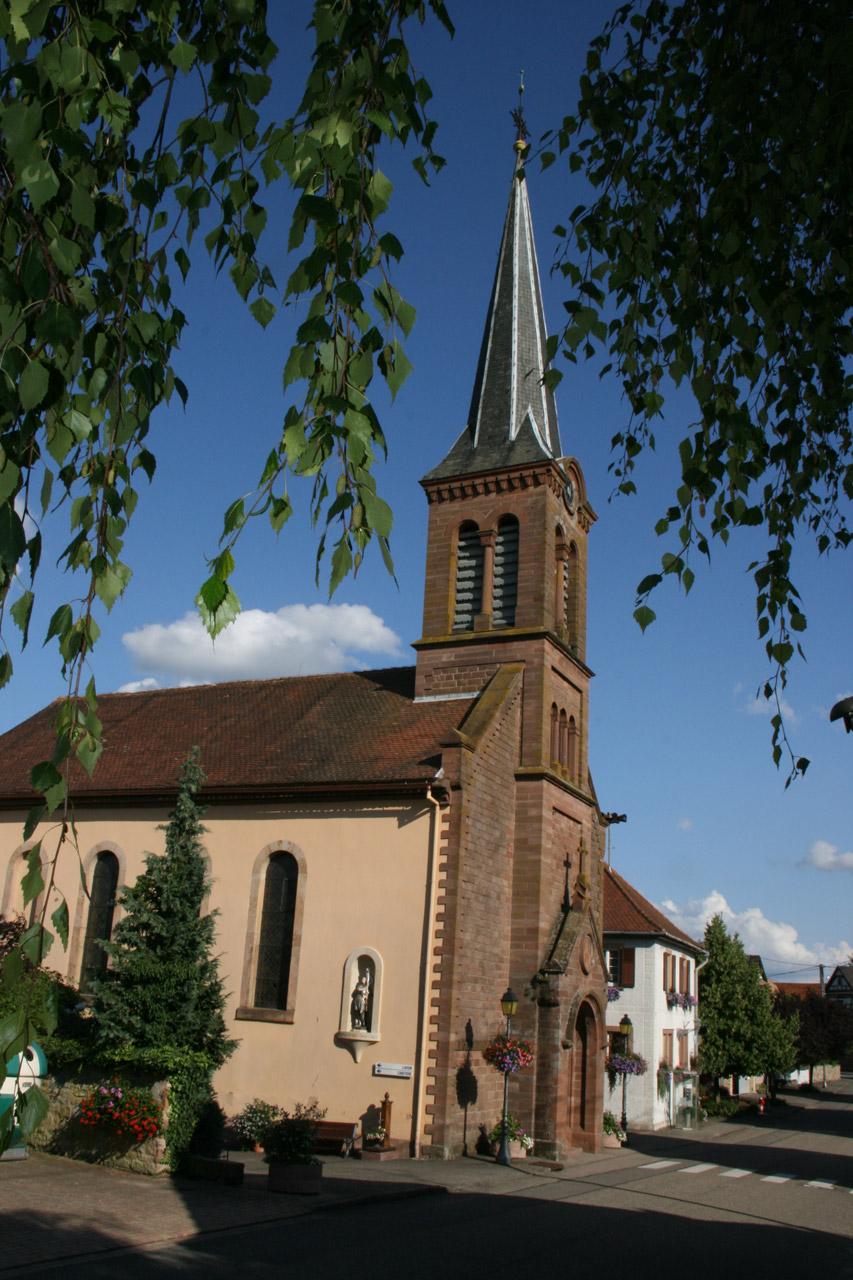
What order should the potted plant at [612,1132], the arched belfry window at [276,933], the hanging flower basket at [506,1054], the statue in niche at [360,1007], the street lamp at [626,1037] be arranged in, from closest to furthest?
the statue in niche at [360,1007], the hanging flower basket at [506,1054], the arched belfry window at [276,933], the potted plant at [612,1132], the street lamp at [626,1037]

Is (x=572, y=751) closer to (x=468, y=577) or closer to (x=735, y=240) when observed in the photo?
(x=468, y=577)

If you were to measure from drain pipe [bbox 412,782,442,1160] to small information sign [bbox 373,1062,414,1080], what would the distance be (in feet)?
0.80

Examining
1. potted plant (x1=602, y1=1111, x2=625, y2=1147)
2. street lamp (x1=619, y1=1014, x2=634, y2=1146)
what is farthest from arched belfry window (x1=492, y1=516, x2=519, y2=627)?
street lamp (x1=619, y1=1014, x2=634, y2=1146)

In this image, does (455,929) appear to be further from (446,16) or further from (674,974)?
(674,974)

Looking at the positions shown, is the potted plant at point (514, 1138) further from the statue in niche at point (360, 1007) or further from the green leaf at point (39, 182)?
the green leaf at point (39, 182)

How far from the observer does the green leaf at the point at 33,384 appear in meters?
2.86

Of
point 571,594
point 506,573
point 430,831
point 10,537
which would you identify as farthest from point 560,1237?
point 571,594

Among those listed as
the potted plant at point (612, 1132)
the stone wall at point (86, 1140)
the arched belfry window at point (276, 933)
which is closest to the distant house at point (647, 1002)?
the potted plant at point (612, 1132)

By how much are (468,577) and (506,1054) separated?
11197mm

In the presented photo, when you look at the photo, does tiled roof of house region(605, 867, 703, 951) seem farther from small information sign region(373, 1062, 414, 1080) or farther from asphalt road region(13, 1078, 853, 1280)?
small information sign region(373, 1062, 414, 1080)

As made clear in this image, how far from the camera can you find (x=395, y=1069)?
18.9 metres

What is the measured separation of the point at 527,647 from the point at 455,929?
23.6ft

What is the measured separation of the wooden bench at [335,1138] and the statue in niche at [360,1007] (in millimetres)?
1650

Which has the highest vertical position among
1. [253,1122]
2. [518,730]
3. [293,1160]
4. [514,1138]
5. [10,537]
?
[518,730]
